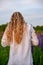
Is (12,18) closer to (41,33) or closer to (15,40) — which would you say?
(15,40)

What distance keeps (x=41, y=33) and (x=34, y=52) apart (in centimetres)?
183

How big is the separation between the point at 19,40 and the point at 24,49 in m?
0.15

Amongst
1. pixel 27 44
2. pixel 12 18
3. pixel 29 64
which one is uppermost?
pixel 12 18

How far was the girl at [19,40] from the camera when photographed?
4320 millimetres

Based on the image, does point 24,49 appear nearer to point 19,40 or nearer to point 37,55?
point 19,40

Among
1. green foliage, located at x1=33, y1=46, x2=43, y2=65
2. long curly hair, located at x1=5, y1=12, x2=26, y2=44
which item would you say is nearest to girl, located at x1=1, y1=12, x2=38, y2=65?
long curly hair, located at x1=5, y1=12, x2=26, y2=44

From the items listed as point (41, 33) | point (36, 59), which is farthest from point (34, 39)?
point (41, 33)

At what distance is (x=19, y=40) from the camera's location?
4328 mm

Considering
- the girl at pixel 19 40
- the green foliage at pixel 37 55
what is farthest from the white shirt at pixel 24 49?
the green foliage at pixel 37 55

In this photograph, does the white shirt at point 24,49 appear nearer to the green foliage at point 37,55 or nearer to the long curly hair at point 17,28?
the long curly hair at point 17,28

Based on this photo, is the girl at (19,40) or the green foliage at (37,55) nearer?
the girl at (19,40)

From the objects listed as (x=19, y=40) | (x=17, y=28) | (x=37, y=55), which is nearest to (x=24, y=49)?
(x=19, y=40)

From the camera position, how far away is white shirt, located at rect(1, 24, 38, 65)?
4309mm

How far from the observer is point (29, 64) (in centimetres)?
443
